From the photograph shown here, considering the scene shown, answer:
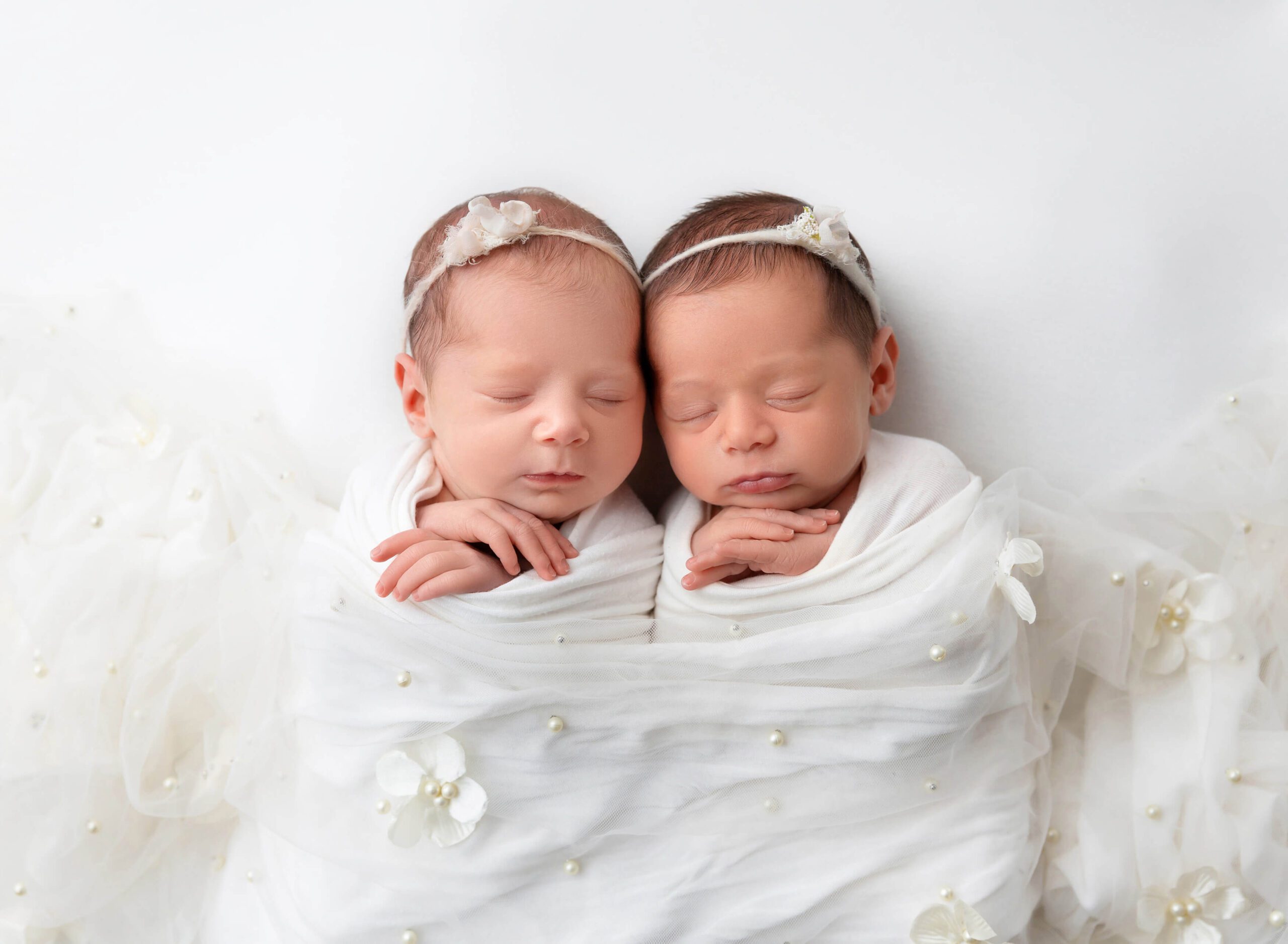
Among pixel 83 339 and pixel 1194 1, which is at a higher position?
pixel 1194 1

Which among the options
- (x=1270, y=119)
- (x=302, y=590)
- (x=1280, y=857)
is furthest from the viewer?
(x=1270, y=119)

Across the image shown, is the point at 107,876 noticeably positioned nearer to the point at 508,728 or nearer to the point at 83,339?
the point at 508,728

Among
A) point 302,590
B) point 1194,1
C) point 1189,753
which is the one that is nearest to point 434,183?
point 302,590

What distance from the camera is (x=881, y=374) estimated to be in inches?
70.5

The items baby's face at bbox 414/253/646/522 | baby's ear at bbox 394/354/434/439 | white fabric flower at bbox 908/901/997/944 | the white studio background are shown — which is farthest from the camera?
the white studio background

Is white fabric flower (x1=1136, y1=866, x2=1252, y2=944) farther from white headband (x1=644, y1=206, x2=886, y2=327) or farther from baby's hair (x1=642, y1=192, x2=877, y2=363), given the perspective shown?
white headband (x1=644, y1=206, x2=886, y2=327)

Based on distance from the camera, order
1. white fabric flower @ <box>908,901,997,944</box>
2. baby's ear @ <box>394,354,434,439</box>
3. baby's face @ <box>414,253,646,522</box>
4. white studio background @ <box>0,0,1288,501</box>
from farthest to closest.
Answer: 1. white studio background @ <box>0,0,1288,501</box>
2. baby's ear @ <box>394,354,434,439</box>
3. baby's face @ <box>414,253,646,522</box>
4. white fabric flower @ <box>908,901,997,944</box>

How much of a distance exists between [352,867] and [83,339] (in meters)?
1.17

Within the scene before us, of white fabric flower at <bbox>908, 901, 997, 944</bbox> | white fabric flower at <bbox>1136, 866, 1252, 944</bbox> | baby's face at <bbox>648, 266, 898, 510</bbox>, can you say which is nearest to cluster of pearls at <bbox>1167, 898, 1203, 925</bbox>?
white fabric flower at <bbox>1136, 866, 1252, 944</bbox>

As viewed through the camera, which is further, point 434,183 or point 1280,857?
point 434,183

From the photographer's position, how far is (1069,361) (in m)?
1.88

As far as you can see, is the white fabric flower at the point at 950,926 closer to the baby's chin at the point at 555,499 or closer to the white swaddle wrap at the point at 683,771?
the white swaddle wrap at the point at 683,771

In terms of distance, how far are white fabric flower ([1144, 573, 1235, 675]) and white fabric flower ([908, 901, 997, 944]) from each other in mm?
534

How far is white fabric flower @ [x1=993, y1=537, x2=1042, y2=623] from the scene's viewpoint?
4.84ft
